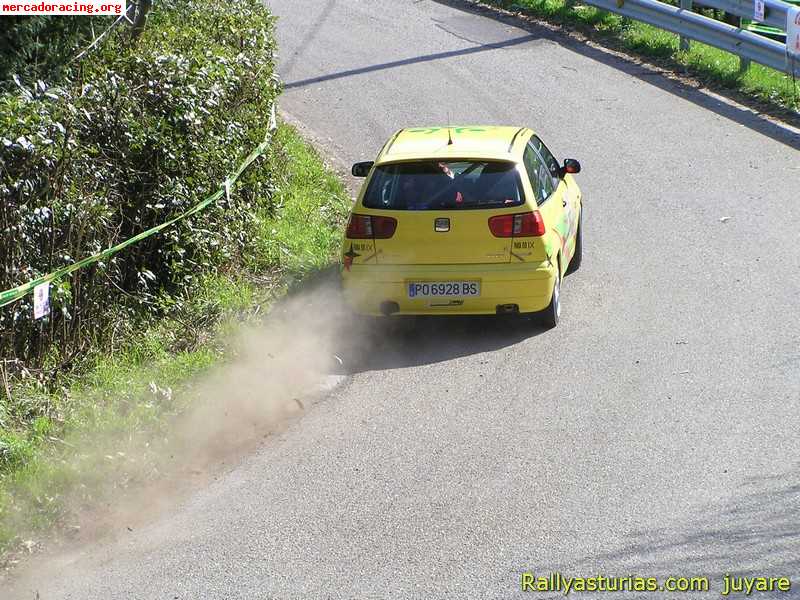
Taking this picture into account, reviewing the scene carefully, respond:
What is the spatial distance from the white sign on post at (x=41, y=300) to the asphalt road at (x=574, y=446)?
66.6 inches

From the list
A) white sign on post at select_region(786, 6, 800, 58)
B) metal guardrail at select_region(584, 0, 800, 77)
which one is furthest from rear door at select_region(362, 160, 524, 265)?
metal guardrail at select_region(584, 0, 800, 77)

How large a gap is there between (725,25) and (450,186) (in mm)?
10099

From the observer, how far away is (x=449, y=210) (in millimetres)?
10031

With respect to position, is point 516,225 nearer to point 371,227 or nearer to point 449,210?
point 449,210

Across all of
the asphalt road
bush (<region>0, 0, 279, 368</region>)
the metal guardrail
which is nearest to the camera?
the asphalt road

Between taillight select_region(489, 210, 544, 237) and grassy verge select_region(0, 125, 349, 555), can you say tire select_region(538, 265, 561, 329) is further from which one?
grassy verge select_region(0, 125, 349, 555)

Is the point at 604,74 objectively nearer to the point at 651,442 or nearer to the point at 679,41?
the point at 679,41

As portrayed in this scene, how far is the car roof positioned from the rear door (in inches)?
2.9

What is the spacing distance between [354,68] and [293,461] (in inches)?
525

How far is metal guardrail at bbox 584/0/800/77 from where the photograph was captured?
17.4m

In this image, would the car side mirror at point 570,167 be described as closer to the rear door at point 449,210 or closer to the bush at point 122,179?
the rear door at point 449,210

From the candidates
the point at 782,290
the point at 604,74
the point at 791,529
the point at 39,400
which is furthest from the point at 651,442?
the point at 604,74

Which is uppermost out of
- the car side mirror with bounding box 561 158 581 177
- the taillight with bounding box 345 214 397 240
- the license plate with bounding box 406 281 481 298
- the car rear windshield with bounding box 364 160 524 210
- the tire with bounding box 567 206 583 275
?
the car rear windshield with bounding box 364 160 524 210

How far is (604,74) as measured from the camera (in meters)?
19.5
